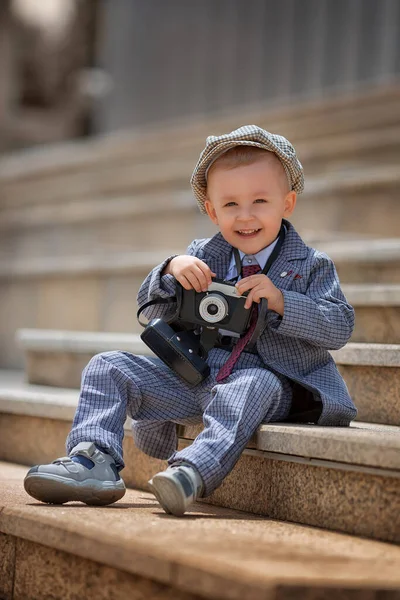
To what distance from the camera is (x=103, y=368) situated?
5.95 feet

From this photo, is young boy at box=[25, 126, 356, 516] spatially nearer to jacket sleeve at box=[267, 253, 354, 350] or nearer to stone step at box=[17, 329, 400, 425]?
jacket sleeve at box=[267, 253, 354, 350]

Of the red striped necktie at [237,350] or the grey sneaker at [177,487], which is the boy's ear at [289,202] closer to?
the red striped necktie at [237,350]

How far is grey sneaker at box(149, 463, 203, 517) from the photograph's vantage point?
1.55 m

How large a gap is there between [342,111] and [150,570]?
9.71ft

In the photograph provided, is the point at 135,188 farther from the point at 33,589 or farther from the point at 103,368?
the point at 33,589

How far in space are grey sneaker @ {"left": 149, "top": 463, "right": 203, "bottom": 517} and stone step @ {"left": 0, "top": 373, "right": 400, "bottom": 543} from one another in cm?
17

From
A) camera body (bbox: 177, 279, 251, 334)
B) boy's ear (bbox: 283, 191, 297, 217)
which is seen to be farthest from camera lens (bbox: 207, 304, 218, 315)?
boy's ear (bbox: 283, 191, 297, 217)

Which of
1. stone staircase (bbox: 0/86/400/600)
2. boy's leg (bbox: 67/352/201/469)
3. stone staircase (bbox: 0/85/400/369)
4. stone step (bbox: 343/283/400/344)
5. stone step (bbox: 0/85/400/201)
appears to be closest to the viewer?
stone staircase (bbox: 0/86/400/600)

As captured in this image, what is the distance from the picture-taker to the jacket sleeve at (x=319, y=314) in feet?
5.81

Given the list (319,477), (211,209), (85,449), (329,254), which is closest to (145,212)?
(329,254)

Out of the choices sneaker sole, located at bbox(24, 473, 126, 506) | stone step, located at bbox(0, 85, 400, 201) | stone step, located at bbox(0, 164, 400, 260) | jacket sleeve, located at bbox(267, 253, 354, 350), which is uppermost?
stone step, located at bbox(0, 85, 400, 201)

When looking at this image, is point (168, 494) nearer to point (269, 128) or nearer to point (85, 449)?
point (85, 449)

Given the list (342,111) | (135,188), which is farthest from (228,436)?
(135,188)

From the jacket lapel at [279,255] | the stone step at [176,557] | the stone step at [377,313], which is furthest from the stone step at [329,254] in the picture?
the stone step at [176,557]
